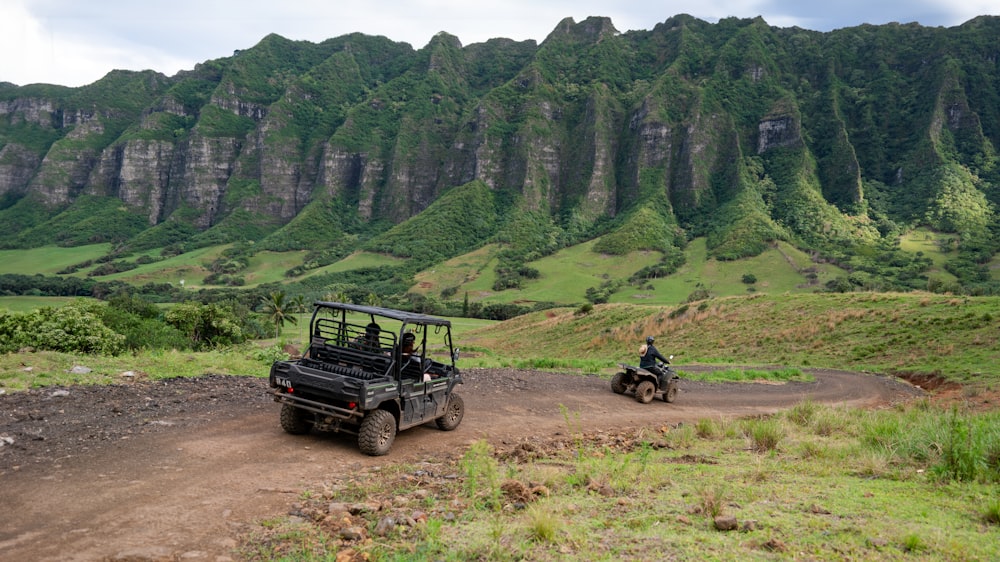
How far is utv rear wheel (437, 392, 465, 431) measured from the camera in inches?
427

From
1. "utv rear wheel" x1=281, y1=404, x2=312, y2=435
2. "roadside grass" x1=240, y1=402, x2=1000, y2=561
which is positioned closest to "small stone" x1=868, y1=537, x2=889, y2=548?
"roadside grass" x1=240, y1=402, x2=1000, y2=561

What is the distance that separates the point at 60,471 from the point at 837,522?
9.46 m

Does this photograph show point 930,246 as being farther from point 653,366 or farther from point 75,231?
point 75,231

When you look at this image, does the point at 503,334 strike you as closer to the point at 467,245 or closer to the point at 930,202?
the point at 467,245

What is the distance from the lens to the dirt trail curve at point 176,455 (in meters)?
5.44

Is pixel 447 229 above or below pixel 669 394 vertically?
above

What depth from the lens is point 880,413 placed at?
13.1 metres

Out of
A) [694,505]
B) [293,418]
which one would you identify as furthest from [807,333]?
[293,418]

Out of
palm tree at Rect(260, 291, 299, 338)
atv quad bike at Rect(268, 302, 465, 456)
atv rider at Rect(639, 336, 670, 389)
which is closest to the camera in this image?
atv quad bike at Rect(268, 302, 465, 456)

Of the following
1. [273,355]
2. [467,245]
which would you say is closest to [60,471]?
[273,355]

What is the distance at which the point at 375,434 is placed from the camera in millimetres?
8734

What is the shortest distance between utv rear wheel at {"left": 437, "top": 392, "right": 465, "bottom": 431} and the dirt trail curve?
22cm

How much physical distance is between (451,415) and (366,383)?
297cm

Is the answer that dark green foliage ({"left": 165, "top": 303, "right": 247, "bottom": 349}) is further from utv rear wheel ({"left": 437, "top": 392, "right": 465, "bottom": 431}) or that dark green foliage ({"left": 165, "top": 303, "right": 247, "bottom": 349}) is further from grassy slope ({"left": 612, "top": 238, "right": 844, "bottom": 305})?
grassy slope ({"left": 612, "top": 238, "right": 844, "bottom": 305})
